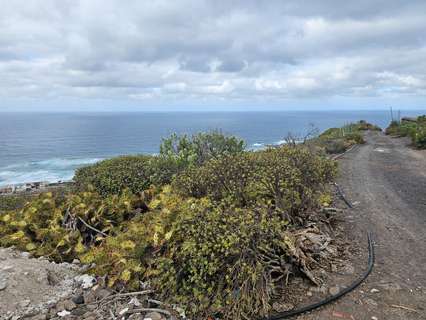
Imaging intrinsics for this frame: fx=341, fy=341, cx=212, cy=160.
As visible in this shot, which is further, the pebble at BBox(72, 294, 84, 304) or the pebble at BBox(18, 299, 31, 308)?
the pebble at BBox(72, 294, 84, 304)

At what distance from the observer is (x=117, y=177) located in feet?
30.0

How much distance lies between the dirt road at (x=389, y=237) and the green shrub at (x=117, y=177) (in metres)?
5.22

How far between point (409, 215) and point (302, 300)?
14.9 ft

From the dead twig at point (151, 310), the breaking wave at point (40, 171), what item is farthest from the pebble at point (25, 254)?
the breaking wave at point (40, 171)

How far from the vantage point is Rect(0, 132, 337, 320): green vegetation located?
3826 millimetres

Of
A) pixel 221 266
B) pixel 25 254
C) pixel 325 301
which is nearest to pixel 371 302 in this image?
pixel 325 301

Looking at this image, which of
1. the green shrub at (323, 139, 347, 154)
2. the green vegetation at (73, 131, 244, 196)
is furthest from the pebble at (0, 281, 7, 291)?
the green shrub at (323, 139, 347, 154)

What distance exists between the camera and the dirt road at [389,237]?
3947 mm

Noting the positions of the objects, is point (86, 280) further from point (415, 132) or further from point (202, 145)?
point (415, 132)

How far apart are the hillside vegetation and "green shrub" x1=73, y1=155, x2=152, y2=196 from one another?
0.35 m

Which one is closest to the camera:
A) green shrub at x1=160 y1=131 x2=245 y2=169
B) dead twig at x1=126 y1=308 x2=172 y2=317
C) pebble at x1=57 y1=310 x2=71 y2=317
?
dead twig at x1=126 y1=308 x2=172 y2=317

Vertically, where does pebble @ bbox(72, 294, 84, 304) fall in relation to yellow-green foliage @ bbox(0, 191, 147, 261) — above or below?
below

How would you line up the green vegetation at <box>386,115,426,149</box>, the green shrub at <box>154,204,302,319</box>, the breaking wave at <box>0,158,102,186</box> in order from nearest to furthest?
1. the green shrub at <box>154,204,302,319</box>
2. the green vegetation at <box>386,115,426,149</box>
3. the breaking wave at <box>0,158,102,186</box>

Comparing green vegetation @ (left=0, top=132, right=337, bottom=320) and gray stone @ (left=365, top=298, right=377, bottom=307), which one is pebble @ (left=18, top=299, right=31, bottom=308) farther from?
gray stone @ (left=365, top=298, right=377, bottom=307)
